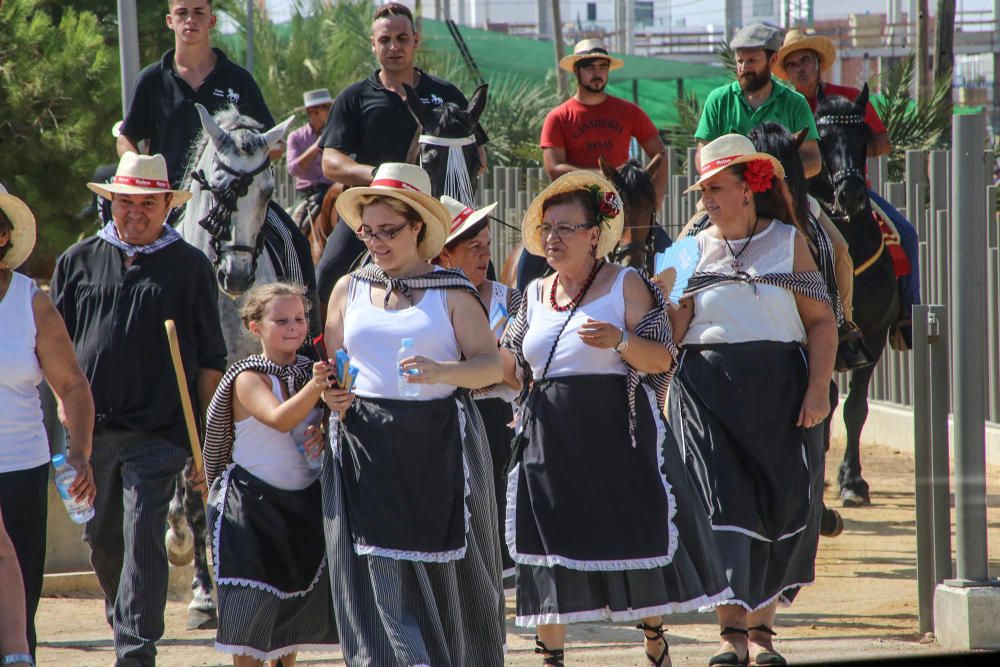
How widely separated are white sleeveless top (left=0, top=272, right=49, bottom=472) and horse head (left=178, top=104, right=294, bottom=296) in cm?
254

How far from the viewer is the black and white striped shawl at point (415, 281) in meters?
5.07

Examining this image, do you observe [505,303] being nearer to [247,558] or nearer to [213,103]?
[247,558]

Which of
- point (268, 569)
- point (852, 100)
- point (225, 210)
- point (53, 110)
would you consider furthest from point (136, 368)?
point (53, 110)

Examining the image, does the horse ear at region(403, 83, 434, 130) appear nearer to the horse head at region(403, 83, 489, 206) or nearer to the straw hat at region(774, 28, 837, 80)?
the horse head at region(403, 83, 489, 206)

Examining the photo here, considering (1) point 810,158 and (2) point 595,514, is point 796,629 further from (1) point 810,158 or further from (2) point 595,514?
(1) point 810,158

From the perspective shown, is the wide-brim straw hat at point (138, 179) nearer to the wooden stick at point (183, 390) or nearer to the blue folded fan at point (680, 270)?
the wooden stick at point (183, 390)

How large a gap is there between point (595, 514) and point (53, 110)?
13957 millimetres

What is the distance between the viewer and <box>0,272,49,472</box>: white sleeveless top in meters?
5.00

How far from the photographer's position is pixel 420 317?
197 inches

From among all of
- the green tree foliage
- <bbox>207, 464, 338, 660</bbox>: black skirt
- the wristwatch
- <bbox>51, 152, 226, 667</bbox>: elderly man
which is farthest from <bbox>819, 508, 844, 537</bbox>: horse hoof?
the green tree foliage

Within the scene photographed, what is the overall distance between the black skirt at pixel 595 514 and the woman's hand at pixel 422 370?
72 centimetres

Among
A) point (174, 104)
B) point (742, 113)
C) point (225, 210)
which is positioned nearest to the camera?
point (225, 210)

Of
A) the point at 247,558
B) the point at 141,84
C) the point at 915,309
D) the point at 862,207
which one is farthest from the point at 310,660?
the point at 862,207

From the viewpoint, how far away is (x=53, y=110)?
57.6 ft
